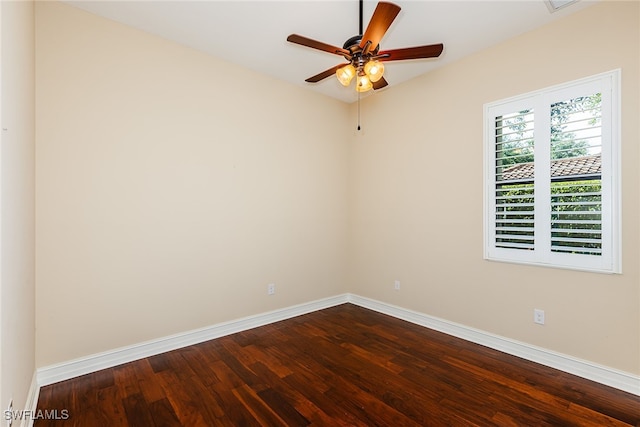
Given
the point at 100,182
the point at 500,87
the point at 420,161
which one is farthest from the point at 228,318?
the point at 500,87

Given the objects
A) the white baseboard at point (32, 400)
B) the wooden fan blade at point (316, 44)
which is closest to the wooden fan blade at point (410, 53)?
the wooden fan blade at point (316, 44)

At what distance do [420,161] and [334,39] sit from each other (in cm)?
162

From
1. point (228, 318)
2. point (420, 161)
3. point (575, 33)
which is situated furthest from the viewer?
point (420, 161)

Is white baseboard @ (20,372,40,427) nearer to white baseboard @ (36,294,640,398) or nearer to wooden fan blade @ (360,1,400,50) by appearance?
white baseboard @ (36,294,640,398)

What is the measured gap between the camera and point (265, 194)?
11.7 feet

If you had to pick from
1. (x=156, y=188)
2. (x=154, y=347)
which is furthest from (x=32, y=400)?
(x=156, y=188)

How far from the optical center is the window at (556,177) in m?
2.29

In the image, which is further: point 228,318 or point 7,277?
point 228,318

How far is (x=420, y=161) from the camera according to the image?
3543 mm

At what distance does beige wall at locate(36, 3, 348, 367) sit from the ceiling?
0.22 meters

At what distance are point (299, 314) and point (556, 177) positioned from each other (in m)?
3.02

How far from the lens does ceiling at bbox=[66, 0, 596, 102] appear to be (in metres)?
2.38

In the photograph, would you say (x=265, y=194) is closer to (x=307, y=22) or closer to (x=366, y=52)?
(x=307, y=22)

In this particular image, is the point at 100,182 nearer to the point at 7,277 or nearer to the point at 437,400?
the point at 7,277
